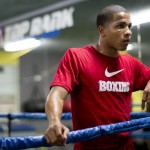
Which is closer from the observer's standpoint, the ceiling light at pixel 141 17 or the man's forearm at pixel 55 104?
the man's forearm at pixel 55 104

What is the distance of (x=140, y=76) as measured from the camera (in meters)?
1.89

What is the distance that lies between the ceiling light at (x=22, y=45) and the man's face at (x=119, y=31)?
212 inches

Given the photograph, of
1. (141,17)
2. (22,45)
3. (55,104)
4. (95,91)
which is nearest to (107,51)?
(95,91)

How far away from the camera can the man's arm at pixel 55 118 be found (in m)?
1.22

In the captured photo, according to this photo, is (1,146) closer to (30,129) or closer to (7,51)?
(30,129)

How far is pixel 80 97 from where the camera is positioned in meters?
1.68

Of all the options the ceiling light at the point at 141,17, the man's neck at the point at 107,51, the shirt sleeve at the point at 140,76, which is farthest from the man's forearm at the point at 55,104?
the ceiling light at the point at 141,17

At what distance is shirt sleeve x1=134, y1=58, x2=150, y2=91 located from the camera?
1.87m

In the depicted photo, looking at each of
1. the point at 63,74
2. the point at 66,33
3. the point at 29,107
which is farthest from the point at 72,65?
the point at 29,107

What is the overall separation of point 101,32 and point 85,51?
136mm

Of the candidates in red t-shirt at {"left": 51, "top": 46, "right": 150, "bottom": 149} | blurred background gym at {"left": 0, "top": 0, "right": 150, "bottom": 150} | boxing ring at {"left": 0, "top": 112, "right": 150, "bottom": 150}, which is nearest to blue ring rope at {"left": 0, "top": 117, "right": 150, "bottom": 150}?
boxing ring at {"left": 0, "top": 112, "right": 150, "bottom": 150}

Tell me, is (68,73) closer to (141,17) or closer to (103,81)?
(103,81)

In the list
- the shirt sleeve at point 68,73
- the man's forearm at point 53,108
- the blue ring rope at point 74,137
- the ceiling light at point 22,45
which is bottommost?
the blue ring rope at point 74,137

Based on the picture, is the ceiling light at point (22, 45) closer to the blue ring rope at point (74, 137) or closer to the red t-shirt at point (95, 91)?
the red t-shirt at point (95, 91)
